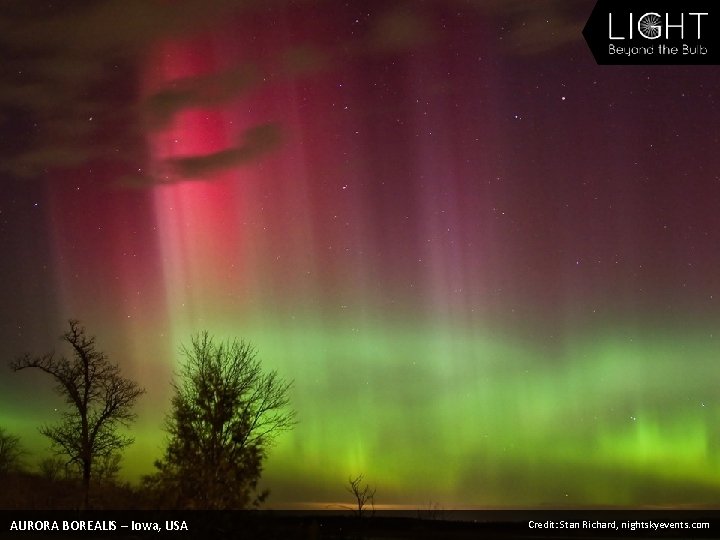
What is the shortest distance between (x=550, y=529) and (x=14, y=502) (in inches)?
2791

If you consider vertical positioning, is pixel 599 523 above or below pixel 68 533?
below

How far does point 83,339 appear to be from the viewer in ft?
173

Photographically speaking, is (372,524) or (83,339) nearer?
(83,339)

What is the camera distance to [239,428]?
124ft

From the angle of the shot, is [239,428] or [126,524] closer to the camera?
[126,524]

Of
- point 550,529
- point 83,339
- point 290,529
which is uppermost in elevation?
point 83,339

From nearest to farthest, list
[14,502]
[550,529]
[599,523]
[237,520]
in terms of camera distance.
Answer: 1. [237,520]
2. [14,502]
3. [599,523]
4. [550,529]

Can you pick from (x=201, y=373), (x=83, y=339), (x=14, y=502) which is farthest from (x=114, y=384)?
(x=201, y=373)

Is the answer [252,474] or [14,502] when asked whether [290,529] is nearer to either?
[252,474]

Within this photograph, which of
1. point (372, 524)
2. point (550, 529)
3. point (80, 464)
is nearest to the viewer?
point (80, 464)

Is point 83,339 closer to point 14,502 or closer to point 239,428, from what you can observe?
point 14,502

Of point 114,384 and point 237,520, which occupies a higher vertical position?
point 114,384

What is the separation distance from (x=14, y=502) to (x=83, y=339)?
1201 centimetres

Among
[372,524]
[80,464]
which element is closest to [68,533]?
[80,464]
